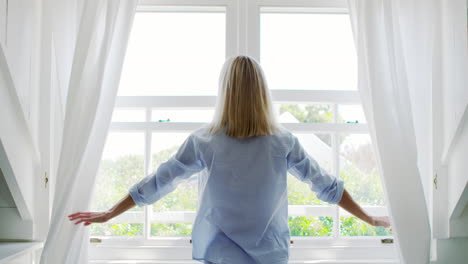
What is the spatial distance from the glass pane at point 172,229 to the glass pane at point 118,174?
0.26 ft

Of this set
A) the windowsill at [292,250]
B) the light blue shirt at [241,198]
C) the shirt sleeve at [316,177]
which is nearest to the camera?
the light blue shirt at [241,198]

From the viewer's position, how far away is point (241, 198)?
62.7 inches

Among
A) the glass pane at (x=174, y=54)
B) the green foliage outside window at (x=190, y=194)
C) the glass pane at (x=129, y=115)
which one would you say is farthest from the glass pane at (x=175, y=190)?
the glass pane at (x=174, y=54)

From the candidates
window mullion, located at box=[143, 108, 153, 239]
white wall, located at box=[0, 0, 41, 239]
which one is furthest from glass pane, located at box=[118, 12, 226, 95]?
white wall, located at box=[0, 0, 41, 239]

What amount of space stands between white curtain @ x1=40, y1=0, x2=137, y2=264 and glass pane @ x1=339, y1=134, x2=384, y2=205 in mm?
1062

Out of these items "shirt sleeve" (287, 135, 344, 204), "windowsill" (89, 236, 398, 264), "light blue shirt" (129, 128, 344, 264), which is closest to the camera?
"light blue shirt" (129, 128, 344, 264)

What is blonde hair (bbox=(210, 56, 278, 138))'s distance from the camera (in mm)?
1623

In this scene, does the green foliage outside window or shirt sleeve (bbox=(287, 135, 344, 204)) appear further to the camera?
the green foliage outside window

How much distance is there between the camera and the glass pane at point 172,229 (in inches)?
84.4

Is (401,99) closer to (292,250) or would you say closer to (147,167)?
(292,250)

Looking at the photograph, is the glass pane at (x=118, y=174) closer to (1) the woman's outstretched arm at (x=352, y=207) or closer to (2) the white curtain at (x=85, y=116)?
(2) the white curtain at (x=85, y=116)

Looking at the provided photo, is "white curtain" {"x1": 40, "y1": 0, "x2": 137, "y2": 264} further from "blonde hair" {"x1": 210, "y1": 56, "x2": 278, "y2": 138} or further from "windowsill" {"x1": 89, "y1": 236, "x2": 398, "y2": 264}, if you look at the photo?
"blonde hair" {"x1": 210, "y1": 56, "x2": 278, "y2": 138}

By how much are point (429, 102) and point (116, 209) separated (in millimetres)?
1313

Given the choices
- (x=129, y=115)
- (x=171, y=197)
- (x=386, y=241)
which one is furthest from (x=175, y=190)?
(x=386, y=241)
